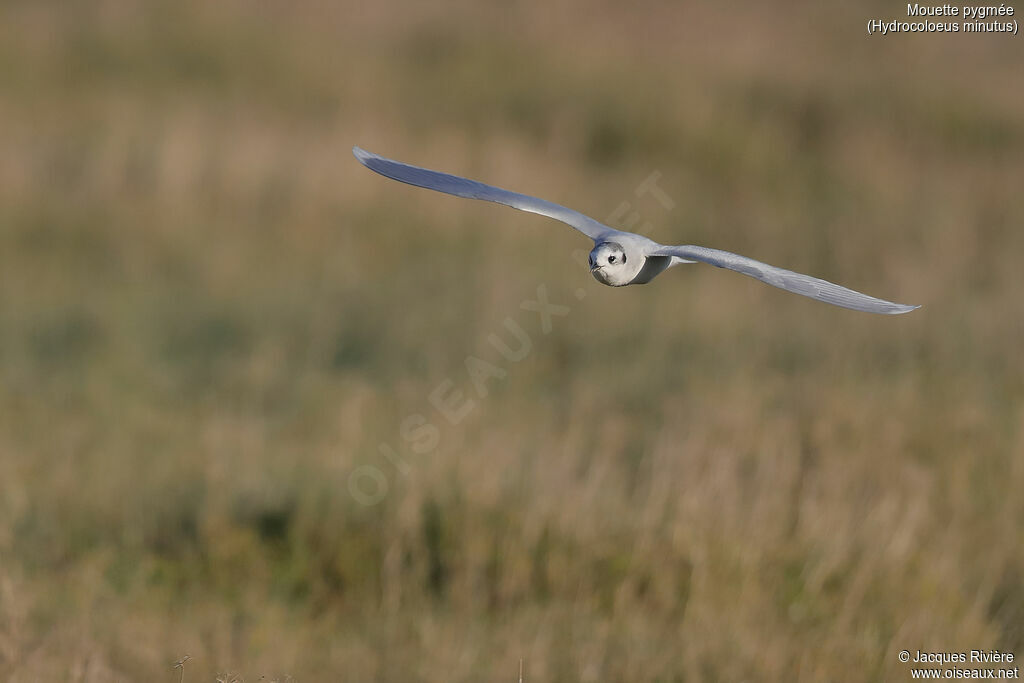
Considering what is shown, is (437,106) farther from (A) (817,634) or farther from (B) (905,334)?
(A) (817,634)

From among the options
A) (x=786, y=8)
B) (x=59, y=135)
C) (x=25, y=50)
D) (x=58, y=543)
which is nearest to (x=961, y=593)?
(x=58, y=543)

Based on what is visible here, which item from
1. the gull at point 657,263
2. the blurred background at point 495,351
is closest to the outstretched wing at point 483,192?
the gull at point 657,263

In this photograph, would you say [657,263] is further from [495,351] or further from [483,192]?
[495,351]

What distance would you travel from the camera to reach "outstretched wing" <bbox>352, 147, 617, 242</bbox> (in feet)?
4.16

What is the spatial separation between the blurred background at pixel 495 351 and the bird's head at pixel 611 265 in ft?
7.05

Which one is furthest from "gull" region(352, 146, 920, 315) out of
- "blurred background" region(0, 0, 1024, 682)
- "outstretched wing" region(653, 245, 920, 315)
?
"blurred background" region(0, 0, 1024, 682)

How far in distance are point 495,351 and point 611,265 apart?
5.47 m

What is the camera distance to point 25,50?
11.3 m

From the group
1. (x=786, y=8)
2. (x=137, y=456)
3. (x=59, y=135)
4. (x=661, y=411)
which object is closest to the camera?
(x=137, y=456)

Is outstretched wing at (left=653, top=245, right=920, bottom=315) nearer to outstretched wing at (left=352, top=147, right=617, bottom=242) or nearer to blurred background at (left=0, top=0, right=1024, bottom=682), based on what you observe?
outstretched wing at (left=352, top=147, right=617, bottom=242)

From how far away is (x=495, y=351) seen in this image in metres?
6.64

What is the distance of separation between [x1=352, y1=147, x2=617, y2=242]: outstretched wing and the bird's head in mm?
48

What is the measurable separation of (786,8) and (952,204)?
203 inches

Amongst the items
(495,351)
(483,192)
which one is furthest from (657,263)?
(495,351)
